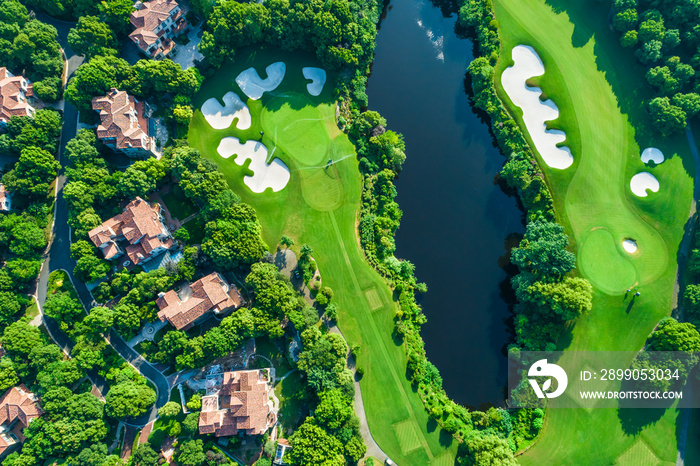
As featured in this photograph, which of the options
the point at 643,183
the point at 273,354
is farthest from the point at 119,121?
the point at 643,183

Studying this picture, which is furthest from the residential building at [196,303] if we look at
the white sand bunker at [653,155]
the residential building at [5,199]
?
the white sand bunker at [653,155]

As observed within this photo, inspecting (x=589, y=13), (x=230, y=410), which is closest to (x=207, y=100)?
(x=230, y=410)

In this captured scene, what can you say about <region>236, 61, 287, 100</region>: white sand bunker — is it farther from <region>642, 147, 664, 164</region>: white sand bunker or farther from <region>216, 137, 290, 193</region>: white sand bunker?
<region>642, 147, 664, 164</region>: white sand bunker

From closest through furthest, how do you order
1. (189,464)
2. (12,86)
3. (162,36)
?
(189,464) < (12,86) < (162,36)

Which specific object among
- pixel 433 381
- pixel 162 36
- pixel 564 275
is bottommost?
pixel 433 381

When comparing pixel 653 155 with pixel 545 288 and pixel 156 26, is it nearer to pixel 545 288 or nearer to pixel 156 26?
pixel 545 288

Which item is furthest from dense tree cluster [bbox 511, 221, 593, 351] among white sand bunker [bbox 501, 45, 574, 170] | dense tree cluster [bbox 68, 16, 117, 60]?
dense tree cluster [bbox 68, 16, 117, 60]

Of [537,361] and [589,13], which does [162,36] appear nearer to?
[589,13]
